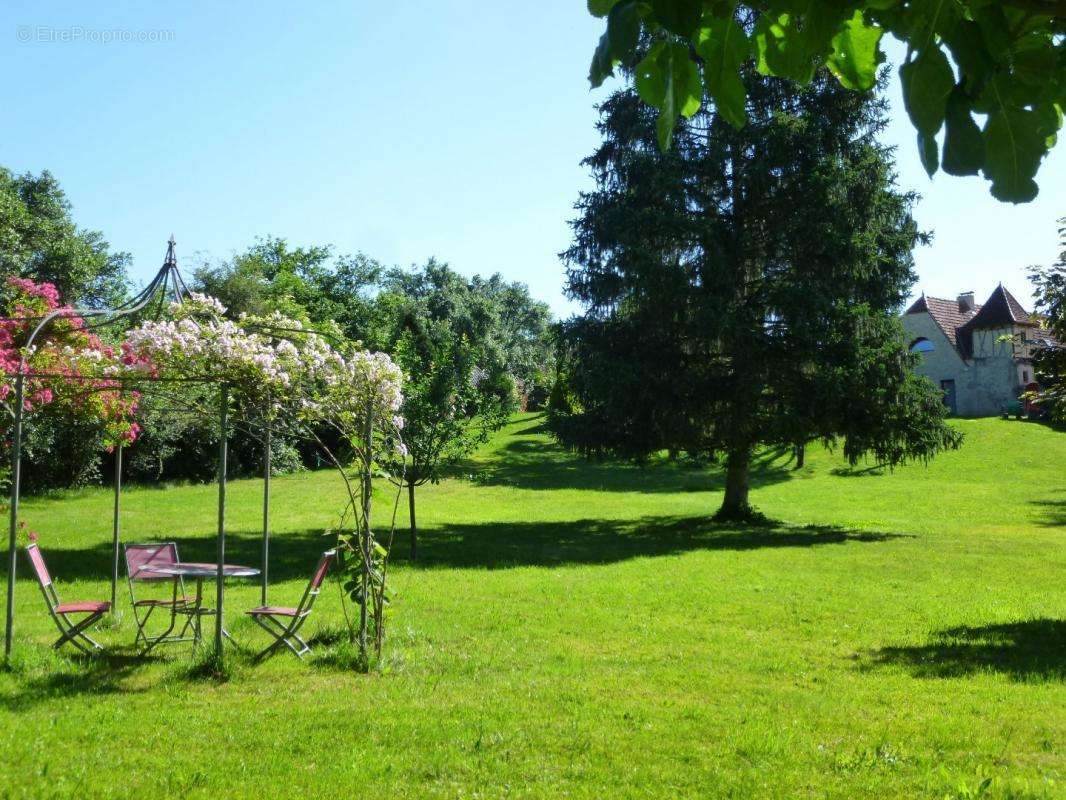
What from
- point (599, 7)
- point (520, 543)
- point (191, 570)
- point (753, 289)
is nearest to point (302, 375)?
point (191, 570)

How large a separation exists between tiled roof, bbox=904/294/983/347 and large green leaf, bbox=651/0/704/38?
56.1m

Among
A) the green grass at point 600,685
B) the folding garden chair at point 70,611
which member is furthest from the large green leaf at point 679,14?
the folding garden chair at point 70,611

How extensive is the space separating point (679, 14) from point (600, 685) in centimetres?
666

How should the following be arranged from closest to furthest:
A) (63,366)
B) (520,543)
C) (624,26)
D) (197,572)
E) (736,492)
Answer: (624,26) < (197,572) < (63,366) < (520,543) < (736,492)

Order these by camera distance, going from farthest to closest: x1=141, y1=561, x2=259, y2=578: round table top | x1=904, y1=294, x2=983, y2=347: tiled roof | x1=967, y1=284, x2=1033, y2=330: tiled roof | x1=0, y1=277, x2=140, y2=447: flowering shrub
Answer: x1=904, y1=294, x2=983, y2=347: tiled roof → x1=967, y1=284, x2=1033, y2=330: tiled roof → x1=0, y1=277, x2=140, y2=447: flowering shrub → x1=141, y1=561, x2=259, y2=578: round table top

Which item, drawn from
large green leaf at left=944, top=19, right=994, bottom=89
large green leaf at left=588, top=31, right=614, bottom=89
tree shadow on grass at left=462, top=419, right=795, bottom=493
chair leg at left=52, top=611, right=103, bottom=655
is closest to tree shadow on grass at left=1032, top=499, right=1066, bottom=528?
tree shadow on grass at left=462, top=419, right=795, bottom=493

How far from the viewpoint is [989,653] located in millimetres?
9422

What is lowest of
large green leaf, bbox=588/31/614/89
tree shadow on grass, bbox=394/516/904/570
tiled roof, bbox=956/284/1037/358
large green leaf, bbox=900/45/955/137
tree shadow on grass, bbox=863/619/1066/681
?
tree shadow on grass, bbox=394/516/904/570

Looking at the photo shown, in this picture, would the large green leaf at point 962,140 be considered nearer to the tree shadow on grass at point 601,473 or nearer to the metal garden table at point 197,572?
the metal garden table at point 197,572

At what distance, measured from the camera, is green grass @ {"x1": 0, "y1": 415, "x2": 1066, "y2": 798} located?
5.45 meters

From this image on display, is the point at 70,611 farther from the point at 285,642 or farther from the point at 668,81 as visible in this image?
the point at 668,81

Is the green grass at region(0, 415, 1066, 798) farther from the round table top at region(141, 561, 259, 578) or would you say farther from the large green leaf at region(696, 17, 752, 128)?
the large green leaf at region(696, 17, 752, 128)

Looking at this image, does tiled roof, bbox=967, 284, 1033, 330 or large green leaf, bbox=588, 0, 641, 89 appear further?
tiled roof, bbox=967, 284, 1033, 330

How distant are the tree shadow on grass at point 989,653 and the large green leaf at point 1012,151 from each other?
7.61 metres
